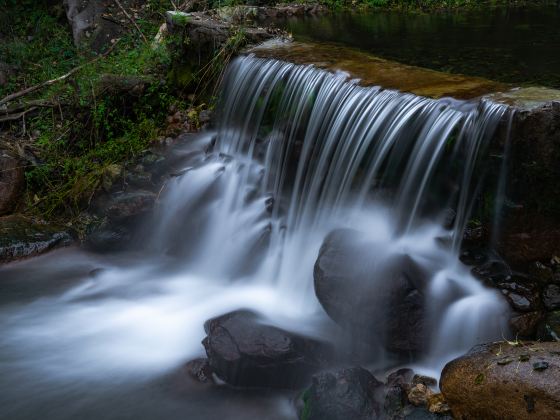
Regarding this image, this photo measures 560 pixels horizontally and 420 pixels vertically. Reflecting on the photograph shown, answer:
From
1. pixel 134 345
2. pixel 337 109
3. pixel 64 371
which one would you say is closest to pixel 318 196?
pixel 337 109

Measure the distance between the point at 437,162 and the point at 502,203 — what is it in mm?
624

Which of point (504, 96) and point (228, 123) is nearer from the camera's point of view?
point (504, 96)

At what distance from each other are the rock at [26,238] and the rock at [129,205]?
0.57 m

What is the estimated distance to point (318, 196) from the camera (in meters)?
5.83

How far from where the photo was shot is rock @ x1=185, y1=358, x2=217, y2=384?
4.50m

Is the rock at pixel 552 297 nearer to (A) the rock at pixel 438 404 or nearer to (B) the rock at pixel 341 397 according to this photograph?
(A) the rock at pixel 438 404

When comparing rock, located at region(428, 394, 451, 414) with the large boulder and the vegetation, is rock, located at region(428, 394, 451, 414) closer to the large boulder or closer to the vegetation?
the large boulder

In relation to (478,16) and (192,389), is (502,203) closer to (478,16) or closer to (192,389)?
(192,389)

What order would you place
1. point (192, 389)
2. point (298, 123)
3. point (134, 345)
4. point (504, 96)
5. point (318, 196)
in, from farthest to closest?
1. point (298, 123)
2. point (318, 196)
3. point (134, 345)
4. point (504, 96)
5. point (192, 389)

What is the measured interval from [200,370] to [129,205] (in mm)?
2666

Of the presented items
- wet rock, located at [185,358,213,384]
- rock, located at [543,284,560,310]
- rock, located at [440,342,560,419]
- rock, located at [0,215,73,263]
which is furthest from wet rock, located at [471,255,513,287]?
rock, located at [0,215,73,263]

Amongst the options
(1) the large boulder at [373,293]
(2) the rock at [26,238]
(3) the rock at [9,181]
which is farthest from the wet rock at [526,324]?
(3) the rock at [9,181]

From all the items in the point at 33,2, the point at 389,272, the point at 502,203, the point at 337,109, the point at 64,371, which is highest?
the point at 33,2

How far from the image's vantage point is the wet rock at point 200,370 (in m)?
4.49
